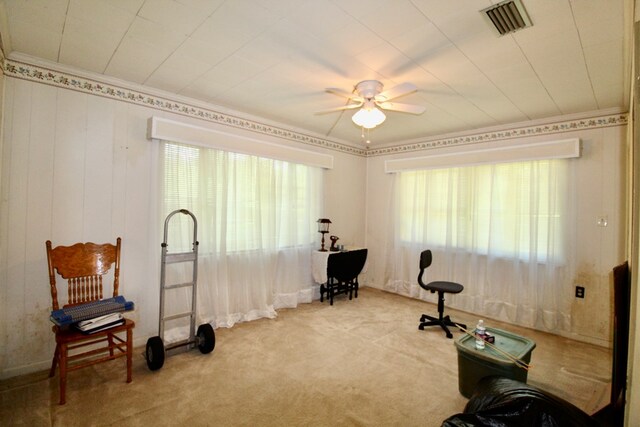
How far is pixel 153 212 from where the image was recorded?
2.89 m

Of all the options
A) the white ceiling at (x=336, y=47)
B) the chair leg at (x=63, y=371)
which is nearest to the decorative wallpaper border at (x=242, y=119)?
the white ceiling at (x=336, y=47)

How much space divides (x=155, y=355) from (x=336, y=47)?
8.91 ft

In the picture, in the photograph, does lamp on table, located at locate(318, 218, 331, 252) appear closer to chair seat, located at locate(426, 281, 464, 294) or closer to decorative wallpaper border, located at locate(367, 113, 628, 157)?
chair seat, located at locate(426, 281, 464, 294)

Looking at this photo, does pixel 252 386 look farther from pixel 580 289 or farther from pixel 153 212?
pixel 580 289

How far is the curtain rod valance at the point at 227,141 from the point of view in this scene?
2.83 m

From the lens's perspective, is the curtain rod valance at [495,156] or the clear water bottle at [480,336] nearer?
the clear water bottle at [480,336]

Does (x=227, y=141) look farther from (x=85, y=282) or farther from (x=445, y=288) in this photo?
(x=445, y=288)

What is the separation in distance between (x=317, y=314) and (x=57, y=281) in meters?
2.61

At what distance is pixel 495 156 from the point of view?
368 cm

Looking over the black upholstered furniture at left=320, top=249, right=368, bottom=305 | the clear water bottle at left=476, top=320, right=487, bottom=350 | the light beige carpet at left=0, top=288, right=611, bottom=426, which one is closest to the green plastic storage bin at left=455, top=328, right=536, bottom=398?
the clear water bottle at left=476, top=320, right=487, bottom=350

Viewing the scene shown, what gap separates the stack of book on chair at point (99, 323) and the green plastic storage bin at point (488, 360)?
2570 mm

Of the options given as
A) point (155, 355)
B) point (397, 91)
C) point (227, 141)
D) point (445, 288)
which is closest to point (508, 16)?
point (397, 91)

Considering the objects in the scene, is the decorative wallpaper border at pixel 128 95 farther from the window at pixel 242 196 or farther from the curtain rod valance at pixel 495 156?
the curtain rod valance at pixel 495 156

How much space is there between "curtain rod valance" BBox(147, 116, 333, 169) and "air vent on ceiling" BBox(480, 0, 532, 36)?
2531mm
